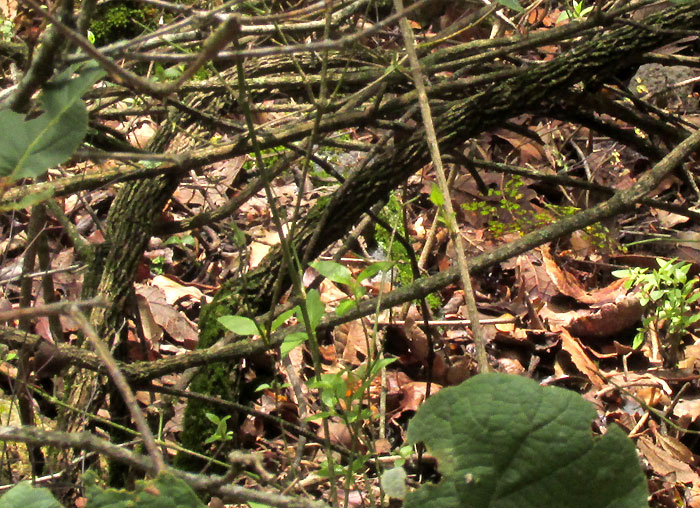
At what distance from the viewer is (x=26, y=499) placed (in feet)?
2.72

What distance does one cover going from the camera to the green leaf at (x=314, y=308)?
4.28 ft

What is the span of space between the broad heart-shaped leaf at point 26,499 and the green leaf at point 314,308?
22.3 inches

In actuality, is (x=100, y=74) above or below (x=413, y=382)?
above

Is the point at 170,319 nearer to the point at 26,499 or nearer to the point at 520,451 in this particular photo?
the point at 26,499

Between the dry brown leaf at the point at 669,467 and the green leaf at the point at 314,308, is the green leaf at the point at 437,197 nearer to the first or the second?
the green leaf at the point at 314,308

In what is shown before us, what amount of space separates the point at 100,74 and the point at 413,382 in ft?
7.43

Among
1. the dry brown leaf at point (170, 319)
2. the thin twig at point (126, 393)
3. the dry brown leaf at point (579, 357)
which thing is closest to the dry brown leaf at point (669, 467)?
the dry brown leaf at point (579, 357)

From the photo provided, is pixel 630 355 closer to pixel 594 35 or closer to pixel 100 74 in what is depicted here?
pixel 594 35

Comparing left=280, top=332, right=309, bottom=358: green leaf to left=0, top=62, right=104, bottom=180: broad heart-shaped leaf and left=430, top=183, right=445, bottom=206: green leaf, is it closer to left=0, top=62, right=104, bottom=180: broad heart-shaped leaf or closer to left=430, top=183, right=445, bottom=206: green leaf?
left=430, top=183, right=445, bottom=206: green leaf

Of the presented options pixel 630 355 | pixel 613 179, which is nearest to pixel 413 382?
pixel 630 355

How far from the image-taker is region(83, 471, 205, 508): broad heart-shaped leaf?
78cm

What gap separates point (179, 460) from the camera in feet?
7.39

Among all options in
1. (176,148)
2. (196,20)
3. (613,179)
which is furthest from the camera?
(613,179)

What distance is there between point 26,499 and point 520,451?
0.61 m
